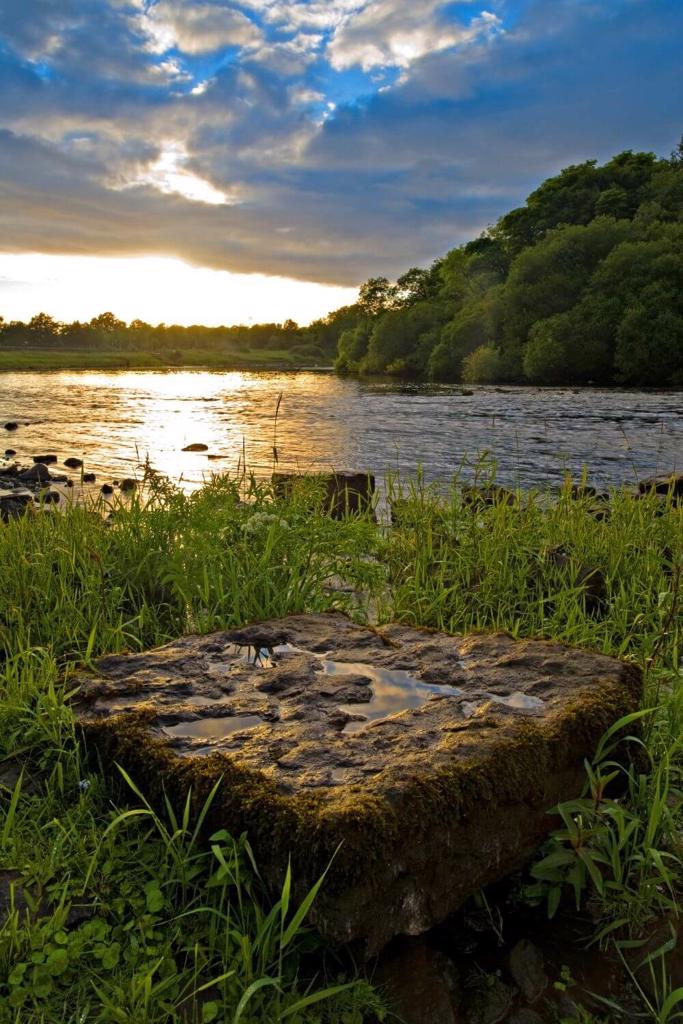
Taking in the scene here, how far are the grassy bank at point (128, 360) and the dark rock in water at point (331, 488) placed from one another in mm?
61986

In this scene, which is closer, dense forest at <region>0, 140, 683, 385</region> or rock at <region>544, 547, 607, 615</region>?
rock at <region>544, 547, 607, 615</region>

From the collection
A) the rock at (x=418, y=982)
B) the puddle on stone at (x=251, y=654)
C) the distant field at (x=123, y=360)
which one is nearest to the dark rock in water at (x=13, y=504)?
the puddle on stone at (x=251, y=654)

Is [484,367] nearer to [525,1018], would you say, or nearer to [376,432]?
[376,432]

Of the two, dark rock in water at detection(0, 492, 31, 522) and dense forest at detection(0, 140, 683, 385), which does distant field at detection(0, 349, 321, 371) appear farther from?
dark rock in water at detection(0, 492, 31, 522)

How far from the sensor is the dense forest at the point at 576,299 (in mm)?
39531

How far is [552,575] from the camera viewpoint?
516cm

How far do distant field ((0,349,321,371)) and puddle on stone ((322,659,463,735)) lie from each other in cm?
6734

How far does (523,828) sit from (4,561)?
154 inches

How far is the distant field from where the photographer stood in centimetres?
8178

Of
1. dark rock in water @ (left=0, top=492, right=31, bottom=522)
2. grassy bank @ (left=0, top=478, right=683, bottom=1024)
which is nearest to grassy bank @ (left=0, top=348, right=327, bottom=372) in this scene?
dark rock in water @ (left=0, top=492, right=31, bottom=522)

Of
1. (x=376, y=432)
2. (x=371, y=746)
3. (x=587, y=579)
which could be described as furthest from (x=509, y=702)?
(x=376, y=432)

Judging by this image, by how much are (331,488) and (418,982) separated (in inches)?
248

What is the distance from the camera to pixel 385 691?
2846 mm

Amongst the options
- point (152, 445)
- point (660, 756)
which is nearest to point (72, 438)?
point (152, 445)
